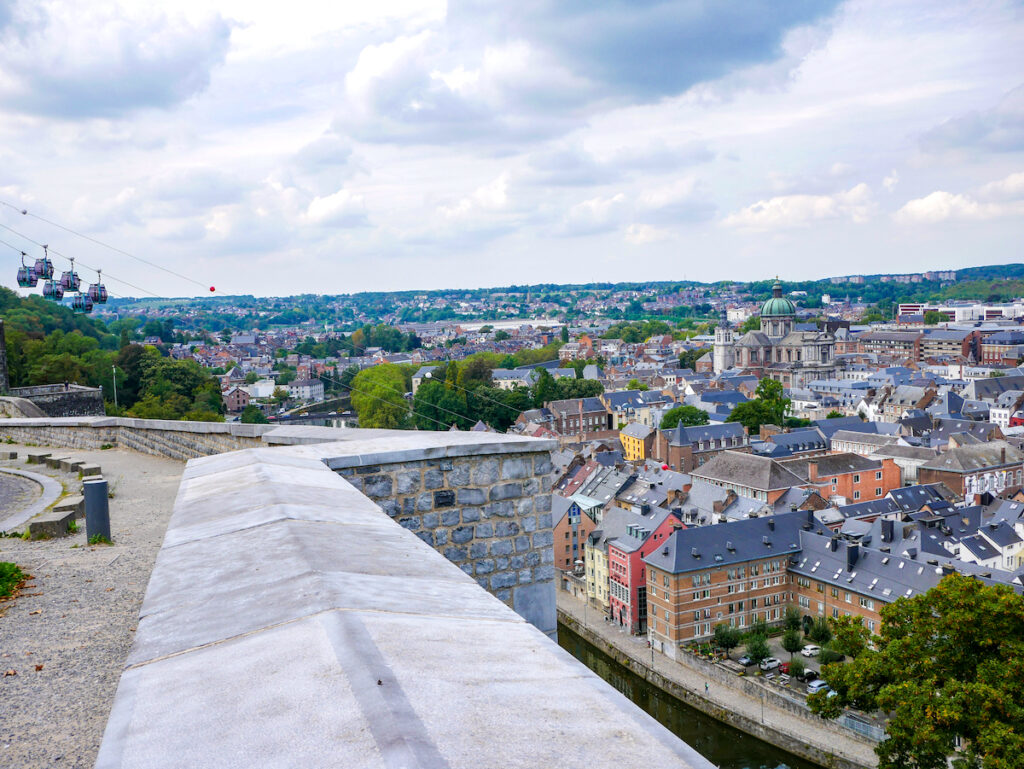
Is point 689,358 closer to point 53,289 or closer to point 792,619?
point 792,619

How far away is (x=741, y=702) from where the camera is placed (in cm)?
2219

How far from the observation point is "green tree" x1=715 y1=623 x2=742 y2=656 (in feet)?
82.6

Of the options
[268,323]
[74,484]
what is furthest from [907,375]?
[268,323]

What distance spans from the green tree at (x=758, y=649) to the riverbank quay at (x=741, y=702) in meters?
1.08

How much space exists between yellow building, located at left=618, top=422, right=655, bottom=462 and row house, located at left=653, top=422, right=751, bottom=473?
157cm

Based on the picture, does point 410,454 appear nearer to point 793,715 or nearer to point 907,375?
point 793,715

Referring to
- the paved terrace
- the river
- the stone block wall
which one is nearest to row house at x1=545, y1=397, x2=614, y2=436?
the river

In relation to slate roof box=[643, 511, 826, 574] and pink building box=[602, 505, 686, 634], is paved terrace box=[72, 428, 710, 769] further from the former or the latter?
pink building box=[602, 505, 686, 634]

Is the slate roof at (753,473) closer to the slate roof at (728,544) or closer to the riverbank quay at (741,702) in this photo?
the slate roof at (728,544)

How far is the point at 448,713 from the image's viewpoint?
1402 millimetres

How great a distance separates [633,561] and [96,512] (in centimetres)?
2415

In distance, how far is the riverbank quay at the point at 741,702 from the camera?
19547mm

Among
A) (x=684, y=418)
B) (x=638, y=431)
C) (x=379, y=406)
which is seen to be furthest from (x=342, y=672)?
(x=379, y=406)

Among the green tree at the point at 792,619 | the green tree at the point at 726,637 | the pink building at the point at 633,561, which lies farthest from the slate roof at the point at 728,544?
the green tree at the point at 726,637
